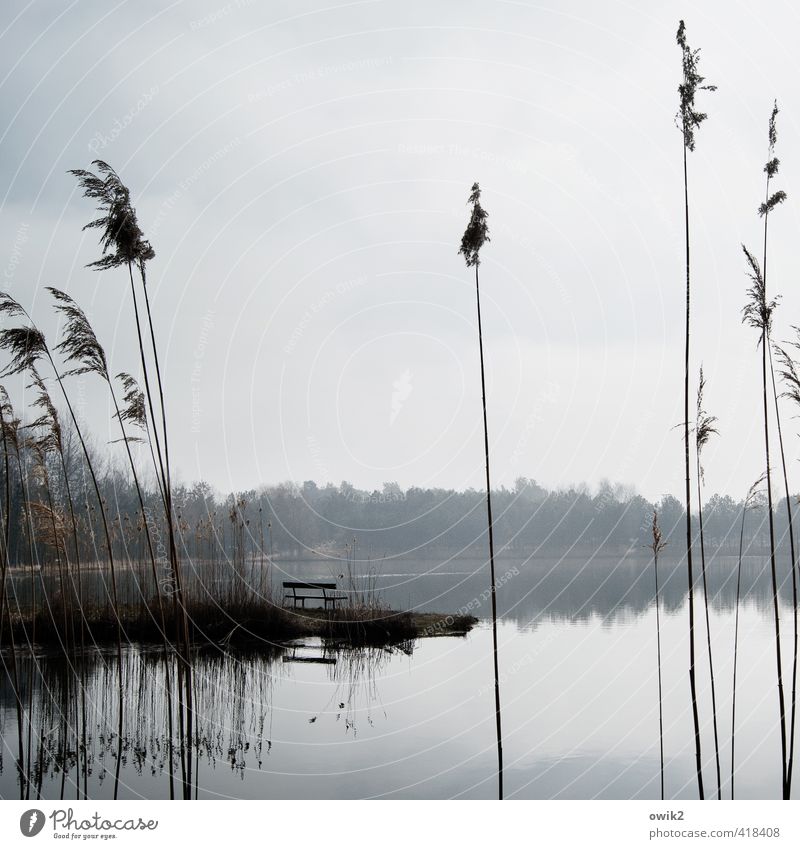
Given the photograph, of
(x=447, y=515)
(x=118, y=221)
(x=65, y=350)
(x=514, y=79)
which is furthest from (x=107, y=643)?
(x=447, y=515)

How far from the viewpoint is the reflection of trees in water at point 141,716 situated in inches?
262

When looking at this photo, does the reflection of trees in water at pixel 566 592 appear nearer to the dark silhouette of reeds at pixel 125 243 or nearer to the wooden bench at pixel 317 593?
the wooden bench at pixel 317 593

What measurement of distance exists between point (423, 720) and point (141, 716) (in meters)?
2.90

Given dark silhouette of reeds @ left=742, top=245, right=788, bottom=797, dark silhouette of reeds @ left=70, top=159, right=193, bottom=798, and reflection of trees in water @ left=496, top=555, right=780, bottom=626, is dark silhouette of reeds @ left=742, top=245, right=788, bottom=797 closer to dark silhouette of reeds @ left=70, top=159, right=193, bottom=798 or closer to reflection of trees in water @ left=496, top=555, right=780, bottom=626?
dark silhouette of reeds @ left=70, top=159, right=193, bottom=798

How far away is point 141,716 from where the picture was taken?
331 inches

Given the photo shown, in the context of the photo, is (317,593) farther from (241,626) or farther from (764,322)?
(764,322)

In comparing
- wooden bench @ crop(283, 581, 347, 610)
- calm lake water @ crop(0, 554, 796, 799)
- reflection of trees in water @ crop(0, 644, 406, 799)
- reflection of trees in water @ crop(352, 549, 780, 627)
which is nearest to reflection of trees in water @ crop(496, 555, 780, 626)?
reflection of trees in water @ crop(352, 549, 780, 627)

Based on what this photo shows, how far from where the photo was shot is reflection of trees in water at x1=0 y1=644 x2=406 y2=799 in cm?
664

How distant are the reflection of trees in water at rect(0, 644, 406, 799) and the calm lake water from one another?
2 cm

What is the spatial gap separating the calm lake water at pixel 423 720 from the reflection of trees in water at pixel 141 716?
2 cm

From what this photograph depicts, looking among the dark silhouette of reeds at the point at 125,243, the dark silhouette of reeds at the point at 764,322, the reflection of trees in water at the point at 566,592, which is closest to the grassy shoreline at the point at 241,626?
the reflection of trees in water at the point at 566,592

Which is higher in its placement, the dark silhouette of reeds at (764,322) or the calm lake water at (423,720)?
the dark silhouette of reeds at (764,322)

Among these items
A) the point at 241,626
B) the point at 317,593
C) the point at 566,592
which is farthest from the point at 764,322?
the point at 566,592

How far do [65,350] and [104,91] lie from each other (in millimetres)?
2000
